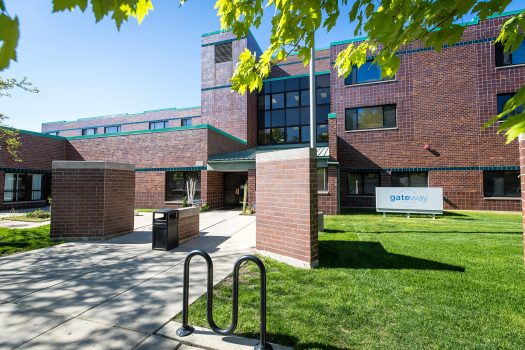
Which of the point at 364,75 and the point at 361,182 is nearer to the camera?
the point at 361,182

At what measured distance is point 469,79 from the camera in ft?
53.2

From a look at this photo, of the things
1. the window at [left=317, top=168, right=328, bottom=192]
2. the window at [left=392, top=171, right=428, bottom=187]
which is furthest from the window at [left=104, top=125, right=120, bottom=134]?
the window at [left=392, top=171, right=428, bottom=187]

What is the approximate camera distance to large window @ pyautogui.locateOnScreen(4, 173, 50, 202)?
691 inches

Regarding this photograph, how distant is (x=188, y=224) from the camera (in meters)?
8.72

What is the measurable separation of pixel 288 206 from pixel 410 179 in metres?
14.2

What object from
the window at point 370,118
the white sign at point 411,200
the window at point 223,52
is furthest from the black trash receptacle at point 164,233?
the window at point 223,52

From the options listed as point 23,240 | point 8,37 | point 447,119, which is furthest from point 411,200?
point 23,240

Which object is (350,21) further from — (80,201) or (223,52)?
(223,52)

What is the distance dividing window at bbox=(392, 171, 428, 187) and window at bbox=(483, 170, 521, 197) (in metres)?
3.12

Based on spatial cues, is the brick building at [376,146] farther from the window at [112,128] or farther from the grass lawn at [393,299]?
the window at [112,128]

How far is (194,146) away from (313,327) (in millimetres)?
16003

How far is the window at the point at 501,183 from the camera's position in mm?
15445

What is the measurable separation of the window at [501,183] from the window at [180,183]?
17580mm

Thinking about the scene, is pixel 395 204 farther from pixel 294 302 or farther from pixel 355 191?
pixel 294 302
